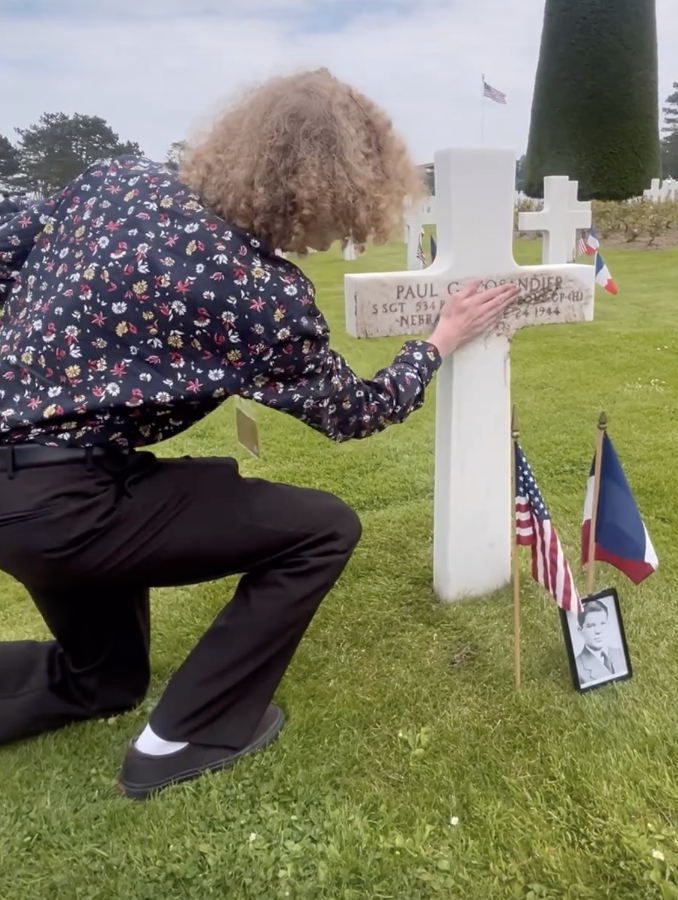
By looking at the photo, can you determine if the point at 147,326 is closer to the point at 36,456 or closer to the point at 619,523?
the point at 36,456

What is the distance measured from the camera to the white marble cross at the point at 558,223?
4.35 metres

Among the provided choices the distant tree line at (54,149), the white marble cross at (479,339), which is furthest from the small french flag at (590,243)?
the distant tree line at (54,149)

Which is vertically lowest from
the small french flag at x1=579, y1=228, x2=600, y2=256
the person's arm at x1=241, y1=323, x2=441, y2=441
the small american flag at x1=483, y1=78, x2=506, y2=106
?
the person's arm at x1=241, y1=323, x2=441, y2=441

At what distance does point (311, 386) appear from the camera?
73.8 inches

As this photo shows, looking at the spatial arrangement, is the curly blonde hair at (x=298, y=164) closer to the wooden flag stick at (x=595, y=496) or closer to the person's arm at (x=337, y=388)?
the person's arm at (x=337, y=388)

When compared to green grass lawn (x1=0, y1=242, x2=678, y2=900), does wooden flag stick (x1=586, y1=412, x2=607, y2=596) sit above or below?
above

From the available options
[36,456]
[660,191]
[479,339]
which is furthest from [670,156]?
[36,456]

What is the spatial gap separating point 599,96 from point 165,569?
57.8ft

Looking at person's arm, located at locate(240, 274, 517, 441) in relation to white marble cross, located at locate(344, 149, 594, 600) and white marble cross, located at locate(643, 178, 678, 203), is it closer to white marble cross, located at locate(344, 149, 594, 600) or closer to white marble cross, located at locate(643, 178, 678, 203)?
white marble cross, located at locate(344, 149, 594, 600)

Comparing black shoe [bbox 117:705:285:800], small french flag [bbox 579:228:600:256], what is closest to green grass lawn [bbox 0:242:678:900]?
black shoe [bbox 117:705:285:800]

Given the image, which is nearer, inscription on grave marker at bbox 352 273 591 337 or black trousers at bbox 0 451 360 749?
black trousers at bbox 0 451 360 749

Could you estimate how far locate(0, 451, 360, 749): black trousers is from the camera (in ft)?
5.95

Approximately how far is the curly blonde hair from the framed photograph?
1.27m

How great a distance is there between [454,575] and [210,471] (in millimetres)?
1223
